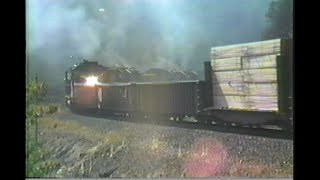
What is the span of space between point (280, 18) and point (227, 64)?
1.77ft

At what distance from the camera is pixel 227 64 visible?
3730mm

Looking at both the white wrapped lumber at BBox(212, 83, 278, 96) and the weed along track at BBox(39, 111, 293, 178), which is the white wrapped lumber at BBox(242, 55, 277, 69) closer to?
the white wrapped lumber at BBox(212, 83, 278, 96)

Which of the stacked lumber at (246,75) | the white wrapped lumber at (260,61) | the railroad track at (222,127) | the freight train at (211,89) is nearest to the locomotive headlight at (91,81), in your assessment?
the freight train at (211,89)

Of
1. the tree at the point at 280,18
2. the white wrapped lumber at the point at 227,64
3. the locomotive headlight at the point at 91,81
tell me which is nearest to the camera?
the tree at the point at 280,18

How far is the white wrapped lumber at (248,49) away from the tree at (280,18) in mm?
66

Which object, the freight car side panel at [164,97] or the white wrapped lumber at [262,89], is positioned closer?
the white wrapped lumber at [262,89]

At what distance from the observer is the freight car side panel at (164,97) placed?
12.2 feet

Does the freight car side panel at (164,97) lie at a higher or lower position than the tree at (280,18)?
lower

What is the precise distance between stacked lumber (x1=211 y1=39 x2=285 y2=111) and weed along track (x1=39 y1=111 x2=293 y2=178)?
0.27 metres

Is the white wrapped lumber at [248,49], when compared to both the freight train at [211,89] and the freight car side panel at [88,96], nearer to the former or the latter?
the freight train at [211,89]

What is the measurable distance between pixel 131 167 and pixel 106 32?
40.8 inches

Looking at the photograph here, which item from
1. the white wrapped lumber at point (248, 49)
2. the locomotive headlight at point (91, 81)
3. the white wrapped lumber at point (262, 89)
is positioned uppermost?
the white wrapped lumber at point (248, 49)
